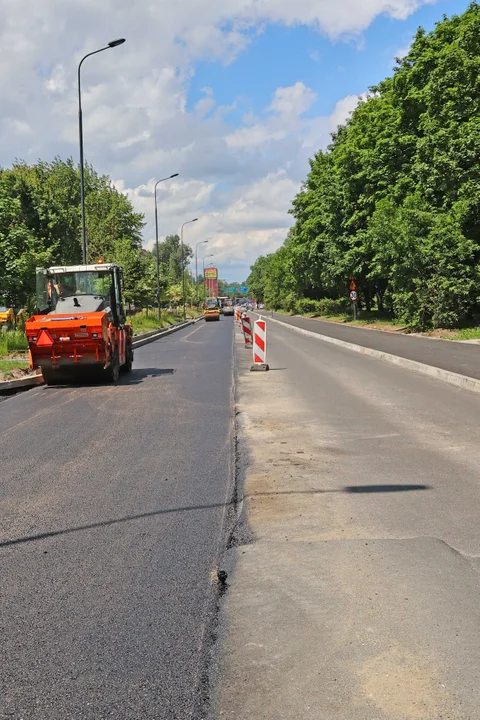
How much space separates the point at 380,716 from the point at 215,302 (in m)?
72.1

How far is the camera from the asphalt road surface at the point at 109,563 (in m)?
2.82

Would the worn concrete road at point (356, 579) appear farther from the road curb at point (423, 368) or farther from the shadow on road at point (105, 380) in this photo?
the shadow on road at point (105, 380)

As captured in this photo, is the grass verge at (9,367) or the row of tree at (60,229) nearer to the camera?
the grass verge at (9,367)

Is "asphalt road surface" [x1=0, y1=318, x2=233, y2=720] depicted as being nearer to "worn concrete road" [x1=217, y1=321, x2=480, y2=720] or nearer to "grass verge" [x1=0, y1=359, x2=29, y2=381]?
"worn concrete road" [x1=217, y1=321, x2=480, y2=720]

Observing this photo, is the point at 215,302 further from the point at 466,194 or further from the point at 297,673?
the point at 297,673

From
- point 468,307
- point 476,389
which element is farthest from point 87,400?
point 468,307

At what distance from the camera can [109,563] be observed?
4.23 metres

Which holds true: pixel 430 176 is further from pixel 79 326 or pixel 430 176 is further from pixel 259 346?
pixel 79 326

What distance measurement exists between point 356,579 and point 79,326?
35.9 feet

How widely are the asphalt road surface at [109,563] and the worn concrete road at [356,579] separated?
28 centimetres

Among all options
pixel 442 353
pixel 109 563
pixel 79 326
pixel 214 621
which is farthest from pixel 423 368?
pixel 214 621

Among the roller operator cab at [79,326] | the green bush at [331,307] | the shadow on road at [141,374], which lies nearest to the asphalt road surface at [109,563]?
the roller operator cab at [79,326]

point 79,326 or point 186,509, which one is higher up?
point 79,326

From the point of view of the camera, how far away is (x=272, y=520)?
5039 mm
